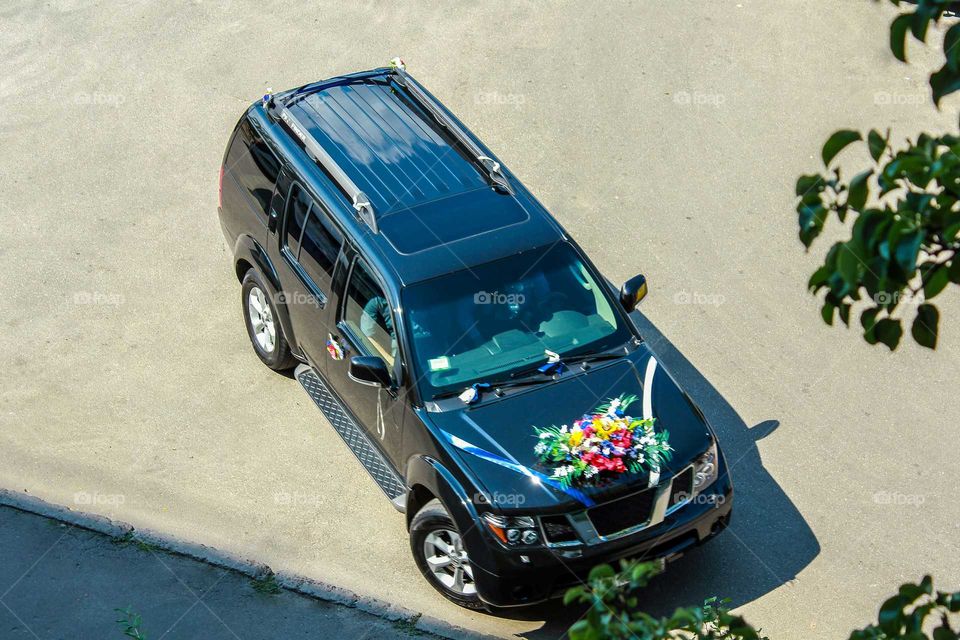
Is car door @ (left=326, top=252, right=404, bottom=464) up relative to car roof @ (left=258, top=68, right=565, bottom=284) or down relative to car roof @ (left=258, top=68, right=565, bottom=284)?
down

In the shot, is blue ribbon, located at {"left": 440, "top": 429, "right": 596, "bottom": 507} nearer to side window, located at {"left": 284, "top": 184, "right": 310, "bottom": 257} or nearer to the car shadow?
the car shadow

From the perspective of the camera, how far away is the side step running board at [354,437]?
789cm

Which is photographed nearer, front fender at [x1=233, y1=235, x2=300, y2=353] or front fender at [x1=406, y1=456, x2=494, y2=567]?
front fender at [x1=406, y1=456, x2=494, y2=567]

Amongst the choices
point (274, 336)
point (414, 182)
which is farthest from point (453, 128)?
point (274, 336)

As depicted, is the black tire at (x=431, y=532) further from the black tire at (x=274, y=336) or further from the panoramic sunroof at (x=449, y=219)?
the black tire at (x=274, y=336)

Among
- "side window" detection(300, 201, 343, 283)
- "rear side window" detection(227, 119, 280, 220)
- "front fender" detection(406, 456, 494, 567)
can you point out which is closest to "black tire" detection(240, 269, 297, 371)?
"rear side window" detection(227, 119, 280, 220)

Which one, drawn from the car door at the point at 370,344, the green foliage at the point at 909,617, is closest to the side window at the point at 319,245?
the car door at the point at 370,344

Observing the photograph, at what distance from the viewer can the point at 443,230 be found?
307 inches

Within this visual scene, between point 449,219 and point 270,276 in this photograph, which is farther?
point 270,276

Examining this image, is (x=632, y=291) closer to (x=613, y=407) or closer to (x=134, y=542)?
(x=613, y=407)

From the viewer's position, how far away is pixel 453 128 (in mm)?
8688

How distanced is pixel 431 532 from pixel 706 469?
6.01 ft

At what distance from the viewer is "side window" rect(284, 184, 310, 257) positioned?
→ 8.44 meters

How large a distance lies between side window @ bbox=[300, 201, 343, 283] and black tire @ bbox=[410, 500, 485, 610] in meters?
1.96
